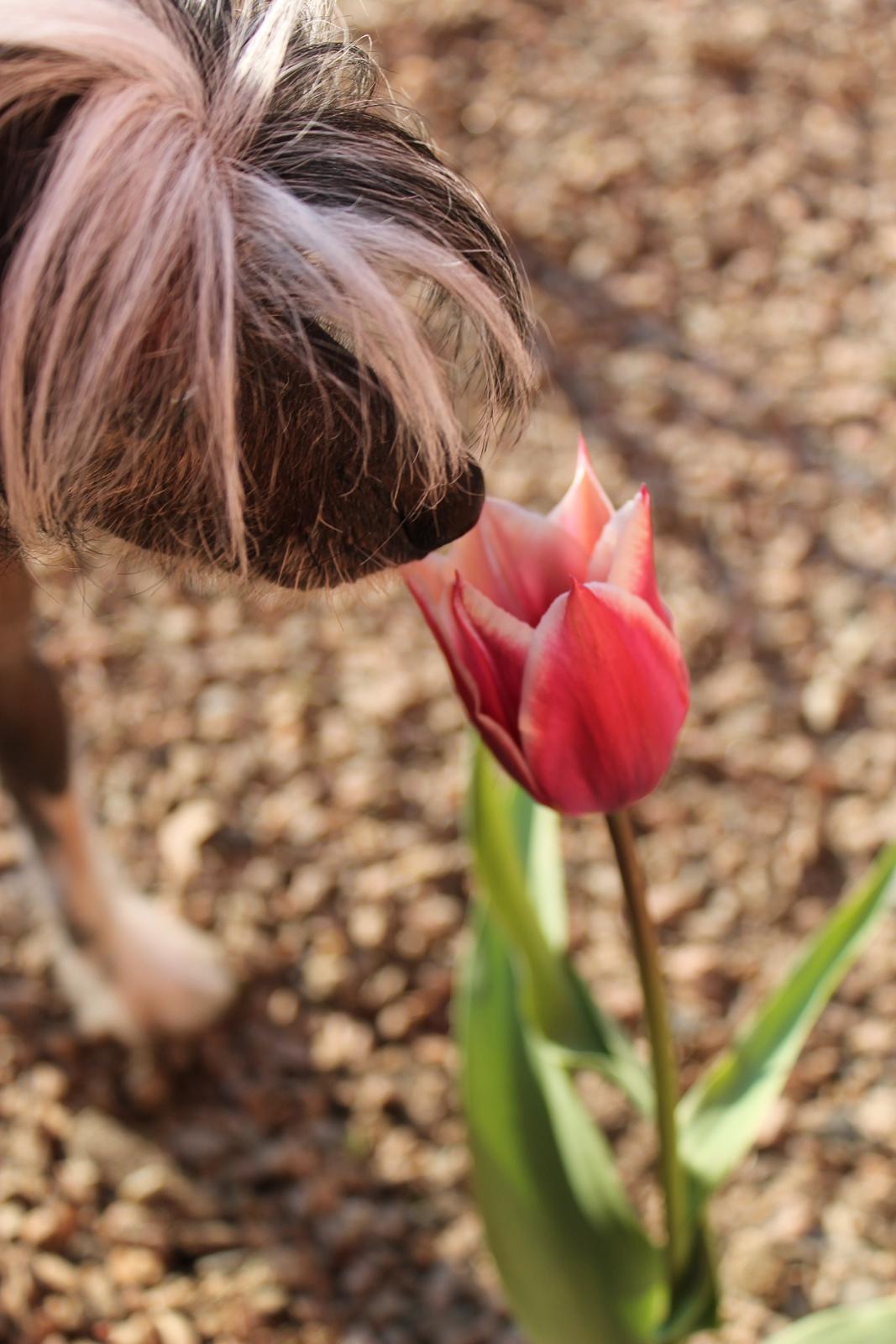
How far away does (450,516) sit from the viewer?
63cm

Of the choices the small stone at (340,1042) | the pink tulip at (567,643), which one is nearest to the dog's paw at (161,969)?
the small stone at (340,1042)

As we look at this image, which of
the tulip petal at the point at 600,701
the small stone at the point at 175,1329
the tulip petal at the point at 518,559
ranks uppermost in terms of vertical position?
the tulip petal at the point at 518,559

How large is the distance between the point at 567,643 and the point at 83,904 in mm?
708

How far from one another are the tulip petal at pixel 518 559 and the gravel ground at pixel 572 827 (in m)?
0.06

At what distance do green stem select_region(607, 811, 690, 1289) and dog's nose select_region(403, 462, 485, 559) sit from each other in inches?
7.0

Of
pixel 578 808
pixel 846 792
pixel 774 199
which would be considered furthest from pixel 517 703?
pixel 774 199

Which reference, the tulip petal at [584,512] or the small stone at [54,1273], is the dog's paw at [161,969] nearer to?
the small stone at [54,1273]

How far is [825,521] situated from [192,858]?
91cm

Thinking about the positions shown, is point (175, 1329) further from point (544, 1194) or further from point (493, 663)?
point (493, 663)

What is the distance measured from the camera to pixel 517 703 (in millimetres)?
655

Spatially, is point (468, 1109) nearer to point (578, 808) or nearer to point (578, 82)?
point (578, 808)

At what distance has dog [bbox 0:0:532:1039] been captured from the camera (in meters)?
0.50

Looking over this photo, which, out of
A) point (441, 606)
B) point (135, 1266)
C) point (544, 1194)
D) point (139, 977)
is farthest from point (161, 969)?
point (441, 606)

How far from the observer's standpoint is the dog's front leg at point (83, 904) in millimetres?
992
